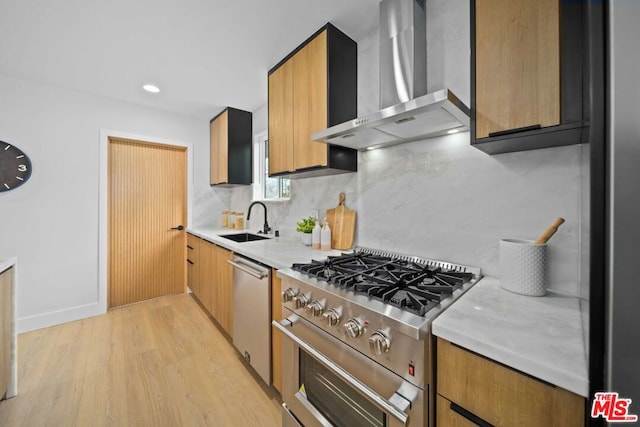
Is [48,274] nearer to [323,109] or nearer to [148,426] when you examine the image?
[148,426]

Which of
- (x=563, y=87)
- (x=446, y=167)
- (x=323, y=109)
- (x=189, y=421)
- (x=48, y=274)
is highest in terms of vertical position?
(x=323, y=109)

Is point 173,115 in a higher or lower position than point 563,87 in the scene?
higher

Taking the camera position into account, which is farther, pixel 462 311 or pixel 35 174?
pixel 35 174

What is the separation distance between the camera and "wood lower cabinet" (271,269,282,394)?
4.87 feet

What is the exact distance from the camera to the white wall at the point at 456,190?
1.03m

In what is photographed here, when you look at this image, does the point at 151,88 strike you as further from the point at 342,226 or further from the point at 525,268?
the point at 525,268

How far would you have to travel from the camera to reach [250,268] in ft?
5.59

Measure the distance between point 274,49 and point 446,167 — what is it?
165cm

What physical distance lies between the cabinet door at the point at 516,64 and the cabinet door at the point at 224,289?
1938 millimetres

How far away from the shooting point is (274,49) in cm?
200

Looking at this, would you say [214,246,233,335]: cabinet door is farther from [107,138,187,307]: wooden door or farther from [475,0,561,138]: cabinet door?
[475,0,561,138]: cabinet door

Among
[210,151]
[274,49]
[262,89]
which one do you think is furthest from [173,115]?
[274,49]

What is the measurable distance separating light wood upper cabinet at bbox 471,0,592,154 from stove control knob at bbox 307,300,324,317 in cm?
96

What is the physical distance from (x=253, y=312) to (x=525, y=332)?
148 centimetres
